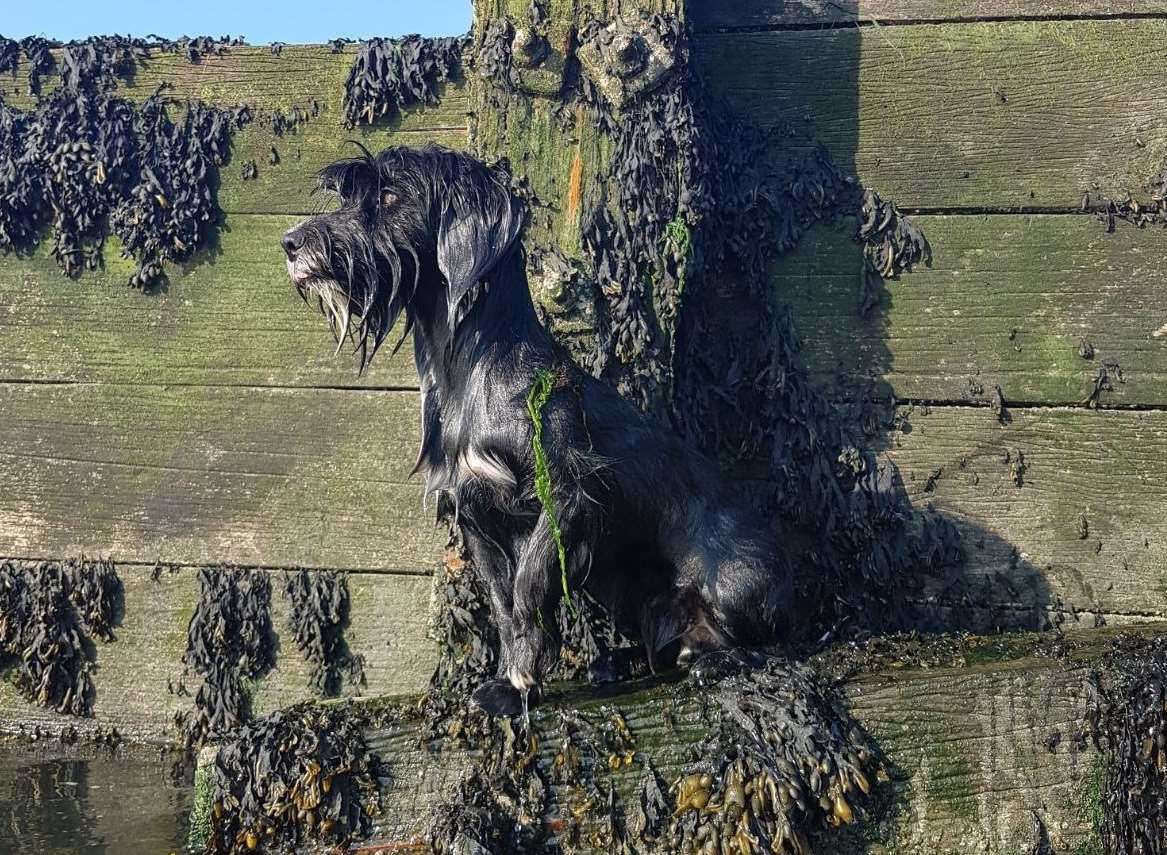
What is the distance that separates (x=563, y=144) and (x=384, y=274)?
114 cm

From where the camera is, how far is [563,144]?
165 inches

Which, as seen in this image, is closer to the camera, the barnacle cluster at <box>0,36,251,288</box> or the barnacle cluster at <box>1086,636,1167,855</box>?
the barnacle cluster at <box>1086,636,1167,855</box>

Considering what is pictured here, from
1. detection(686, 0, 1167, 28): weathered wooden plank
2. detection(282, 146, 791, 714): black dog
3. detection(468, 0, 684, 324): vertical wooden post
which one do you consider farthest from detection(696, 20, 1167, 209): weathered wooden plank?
detection(282, 146, 791, 714): black dog

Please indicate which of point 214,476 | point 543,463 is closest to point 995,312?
point 543,463

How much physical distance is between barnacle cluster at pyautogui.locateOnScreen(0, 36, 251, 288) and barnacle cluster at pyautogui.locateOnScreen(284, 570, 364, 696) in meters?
1.37

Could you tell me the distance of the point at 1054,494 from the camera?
432cm

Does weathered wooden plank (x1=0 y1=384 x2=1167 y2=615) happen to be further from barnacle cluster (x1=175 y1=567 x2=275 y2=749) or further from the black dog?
the black dog

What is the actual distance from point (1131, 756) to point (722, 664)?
45.4 inches

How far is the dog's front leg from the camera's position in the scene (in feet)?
11.2

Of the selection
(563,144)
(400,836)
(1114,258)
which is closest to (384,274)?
(563,144)

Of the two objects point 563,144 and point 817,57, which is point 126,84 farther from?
point 817,57

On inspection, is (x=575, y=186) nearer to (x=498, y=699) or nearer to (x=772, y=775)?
(x=498, y=699)

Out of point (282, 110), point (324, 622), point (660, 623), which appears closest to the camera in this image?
point (660, 623)

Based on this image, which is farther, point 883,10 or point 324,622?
point 324,622
